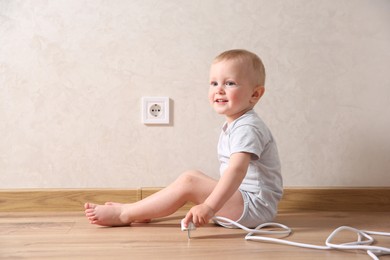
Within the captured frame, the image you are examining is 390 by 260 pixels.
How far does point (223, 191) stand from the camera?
4.23 ft

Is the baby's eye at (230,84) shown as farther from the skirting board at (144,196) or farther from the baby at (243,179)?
the skirting board at (144,196)

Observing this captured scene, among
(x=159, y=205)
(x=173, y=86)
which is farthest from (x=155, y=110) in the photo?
(x=159, y=205)

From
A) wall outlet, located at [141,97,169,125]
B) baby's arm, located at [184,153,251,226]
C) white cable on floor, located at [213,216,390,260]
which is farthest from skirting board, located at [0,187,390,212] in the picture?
baby's arm, located at [184,153,251,226]

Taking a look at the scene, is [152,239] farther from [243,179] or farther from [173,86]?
[173,86]

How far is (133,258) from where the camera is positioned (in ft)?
3.59

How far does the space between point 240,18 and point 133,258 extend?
92 centimetres

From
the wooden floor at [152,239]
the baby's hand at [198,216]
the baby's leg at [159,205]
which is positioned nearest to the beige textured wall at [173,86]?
the wooden floor at [152,239]

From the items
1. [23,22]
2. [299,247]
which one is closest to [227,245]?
[299,247]

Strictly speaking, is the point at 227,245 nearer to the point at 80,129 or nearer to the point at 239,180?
the point at 239,180

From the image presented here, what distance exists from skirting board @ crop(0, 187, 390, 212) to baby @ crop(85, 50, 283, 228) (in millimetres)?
251

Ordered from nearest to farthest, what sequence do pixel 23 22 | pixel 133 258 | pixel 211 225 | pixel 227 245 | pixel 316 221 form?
pixel 133 258
pixel 227 245
pixel 211 225
pixel 316 221
pixel 23 22

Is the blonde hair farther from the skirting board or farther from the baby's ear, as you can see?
the skirting board

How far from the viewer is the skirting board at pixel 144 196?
1.67 m

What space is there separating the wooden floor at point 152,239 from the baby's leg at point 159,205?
1.2 inches
